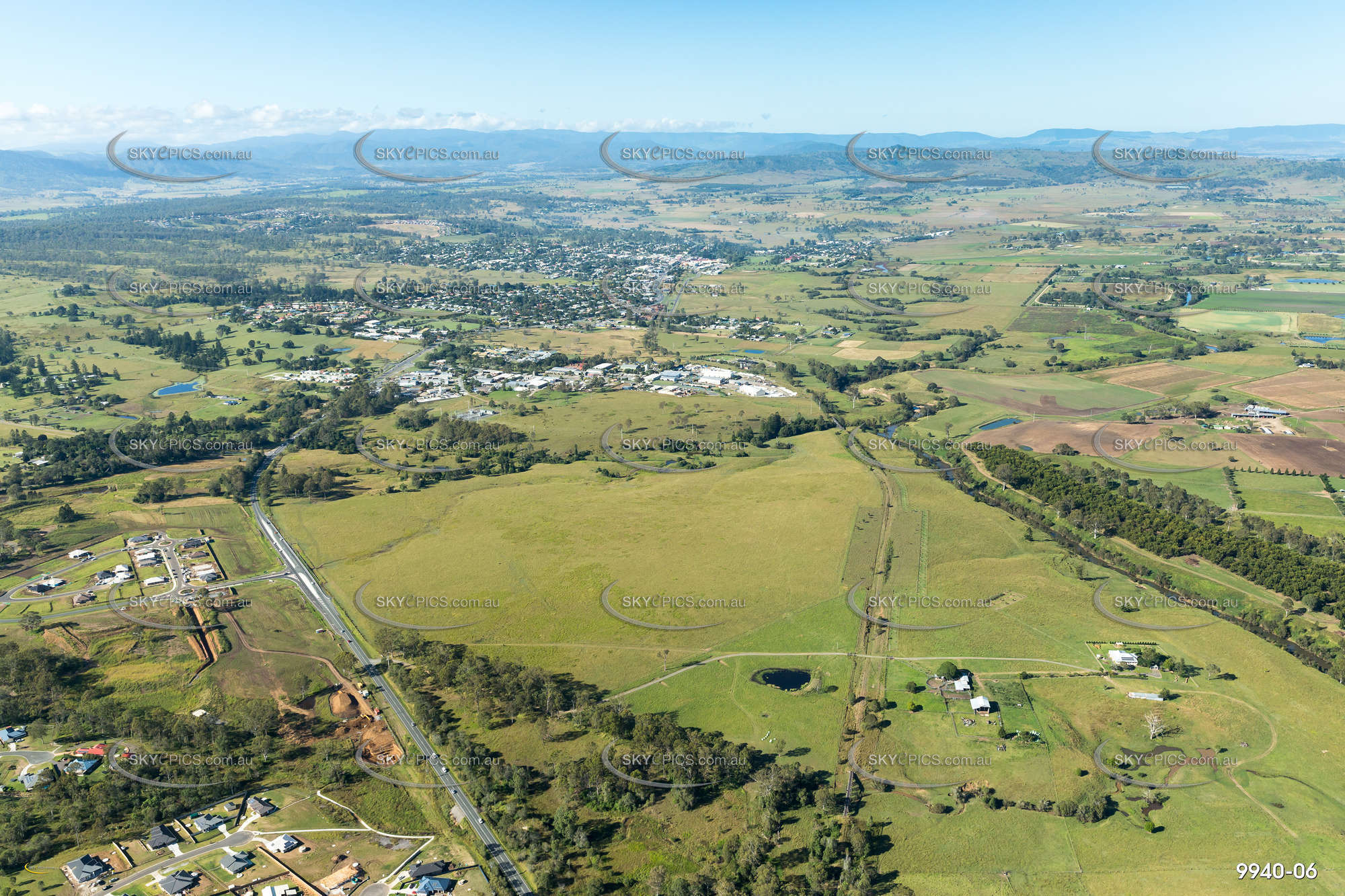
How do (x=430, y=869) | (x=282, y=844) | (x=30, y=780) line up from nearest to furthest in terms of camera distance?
1. (x=430, y=869)
2. (x=282, y=844)
3. (x=30, y=780)

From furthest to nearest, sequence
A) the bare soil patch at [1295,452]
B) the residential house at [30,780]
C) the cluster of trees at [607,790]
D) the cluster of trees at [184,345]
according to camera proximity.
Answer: the cluster of trees at [184,345], the bare soil patch at [1295,452], the residential house at [30,780], the cluster of trees at [607,790]

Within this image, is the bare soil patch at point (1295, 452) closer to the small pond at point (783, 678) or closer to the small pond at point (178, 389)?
the small pond at point (783, 678)

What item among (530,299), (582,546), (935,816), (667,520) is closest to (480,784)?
(935,816)

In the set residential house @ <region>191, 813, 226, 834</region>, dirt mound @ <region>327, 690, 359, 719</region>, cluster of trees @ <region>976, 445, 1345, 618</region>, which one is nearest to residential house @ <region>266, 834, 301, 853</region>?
residential house @ <region>191, 813, 226, 834</region>

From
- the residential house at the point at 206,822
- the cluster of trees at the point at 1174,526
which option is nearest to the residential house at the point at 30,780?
the residential house at the point at 206,822

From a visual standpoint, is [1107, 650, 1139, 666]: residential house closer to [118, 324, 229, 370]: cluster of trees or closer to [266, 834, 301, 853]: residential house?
[266, 834, 301, 853]: residential house

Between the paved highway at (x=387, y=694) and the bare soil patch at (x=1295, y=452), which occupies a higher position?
the bare soil patch at (x=1295, y=452)

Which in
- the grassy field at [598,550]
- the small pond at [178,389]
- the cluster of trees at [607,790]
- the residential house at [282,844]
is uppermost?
the small pond at [178,389]

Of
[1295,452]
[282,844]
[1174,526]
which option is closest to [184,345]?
[282,844]

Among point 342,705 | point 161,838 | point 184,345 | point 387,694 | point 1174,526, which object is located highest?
point 184,345

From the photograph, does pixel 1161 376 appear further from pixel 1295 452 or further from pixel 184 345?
pixel 184 345
